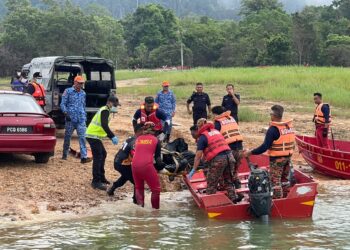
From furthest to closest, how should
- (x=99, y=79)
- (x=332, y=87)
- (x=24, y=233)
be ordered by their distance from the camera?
(x=332, y=87) → (x=99, y=79) → (x=24, y=233)

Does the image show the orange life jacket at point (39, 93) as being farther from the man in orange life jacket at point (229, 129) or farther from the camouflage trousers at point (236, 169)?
the camouflage trousers at point (236, 169)

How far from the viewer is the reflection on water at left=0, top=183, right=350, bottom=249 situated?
25.1 ft

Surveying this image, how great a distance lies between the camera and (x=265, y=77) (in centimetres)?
3906

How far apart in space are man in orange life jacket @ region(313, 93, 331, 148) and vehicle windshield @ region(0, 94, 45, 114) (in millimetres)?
6119

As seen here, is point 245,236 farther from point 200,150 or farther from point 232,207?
point 200,150

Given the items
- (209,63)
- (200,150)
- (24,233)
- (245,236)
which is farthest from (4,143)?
(209,63)

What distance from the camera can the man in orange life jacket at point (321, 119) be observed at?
13531 millimetres

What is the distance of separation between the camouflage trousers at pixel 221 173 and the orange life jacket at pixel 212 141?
88 millimetres

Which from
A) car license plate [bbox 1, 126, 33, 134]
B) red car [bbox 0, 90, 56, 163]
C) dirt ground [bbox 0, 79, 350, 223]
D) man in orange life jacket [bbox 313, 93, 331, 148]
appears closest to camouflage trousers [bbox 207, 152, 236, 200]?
dirt ground [bbox 0, 79, 350, 223]

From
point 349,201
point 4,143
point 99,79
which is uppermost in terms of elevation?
point 99,79

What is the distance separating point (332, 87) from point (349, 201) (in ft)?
68.5

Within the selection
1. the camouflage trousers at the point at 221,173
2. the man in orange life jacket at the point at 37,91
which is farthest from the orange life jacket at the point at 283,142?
the man in orange life jacket at the point at 37,91

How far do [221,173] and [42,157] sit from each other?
404 centimetres

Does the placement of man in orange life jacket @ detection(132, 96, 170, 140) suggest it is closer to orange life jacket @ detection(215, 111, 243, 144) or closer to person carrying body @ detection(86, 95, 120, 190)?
person carrying body @ detection(86, 95, 120, 190)
